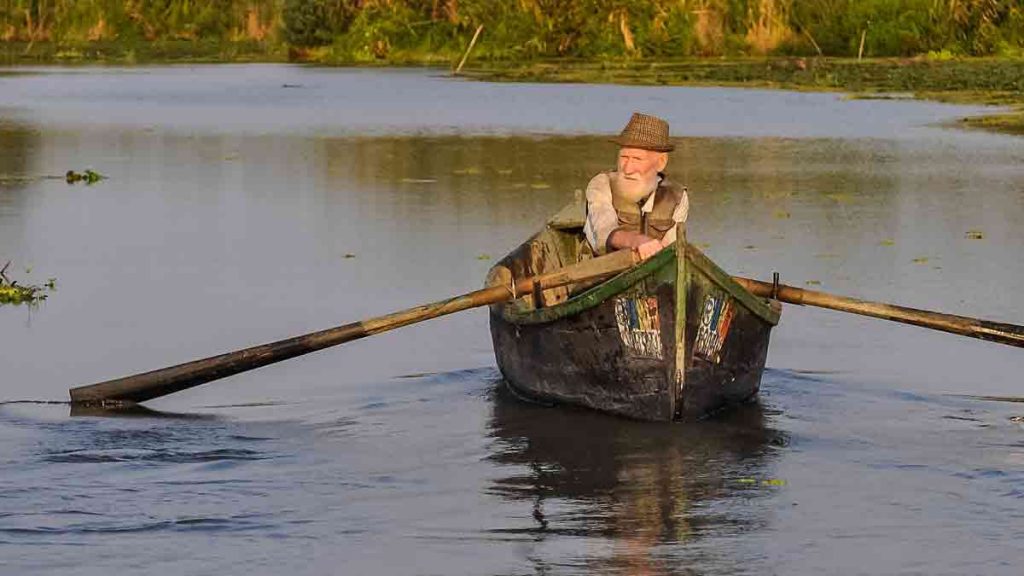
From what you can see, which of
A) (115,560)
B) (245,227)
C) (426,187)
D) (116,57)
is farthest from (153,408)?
(116,57)

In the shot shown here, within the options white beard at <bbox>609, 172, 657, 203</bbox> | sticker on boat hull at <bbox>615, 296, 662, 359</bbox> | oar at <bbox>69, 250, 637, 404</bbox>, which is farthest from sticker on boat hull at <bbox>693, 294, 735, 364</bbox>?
oar at <bbox>69, 250, 637, 404</bbox>

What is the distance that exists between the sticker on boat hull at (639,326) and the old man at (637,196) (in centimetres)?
59

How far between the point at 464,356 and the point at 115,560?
5.97 m

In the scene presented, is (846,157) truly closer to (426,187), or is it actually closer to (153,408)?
(426,187)

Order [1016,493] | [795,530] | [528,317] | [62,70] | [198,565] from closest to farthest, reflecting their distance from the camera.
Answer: [198,565]
[795,530]
[1016,493]
[528,317]
[62,70]

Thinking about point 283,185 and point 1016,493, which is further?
point 283,185

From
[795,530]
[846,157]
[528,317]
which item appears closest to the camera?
[795,530]

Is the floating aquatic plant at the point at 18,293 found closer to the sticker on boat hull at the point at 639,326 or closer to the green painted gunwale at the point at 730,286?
the sticker on boat hull at the point at 639,326

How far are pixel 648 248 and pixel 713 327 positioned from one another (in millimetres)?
576

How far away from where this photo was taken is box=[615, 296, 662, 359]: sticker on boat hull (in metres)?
12.7

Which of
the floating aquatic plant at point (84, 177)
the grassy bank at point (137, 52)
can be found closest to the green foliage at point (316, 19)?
the grassy bank at point (137, 52)

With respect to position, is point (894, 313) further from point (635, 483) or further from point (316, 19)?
point (316, 19)

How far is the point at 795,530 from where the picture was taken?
10.7m

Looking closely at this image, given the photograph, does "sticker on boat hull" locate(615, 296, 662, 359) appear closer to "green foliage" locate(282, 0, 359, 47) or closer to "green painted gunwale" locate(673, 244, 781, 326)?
→ "green painted gunwale" locate(673, 244, 781, 326)
